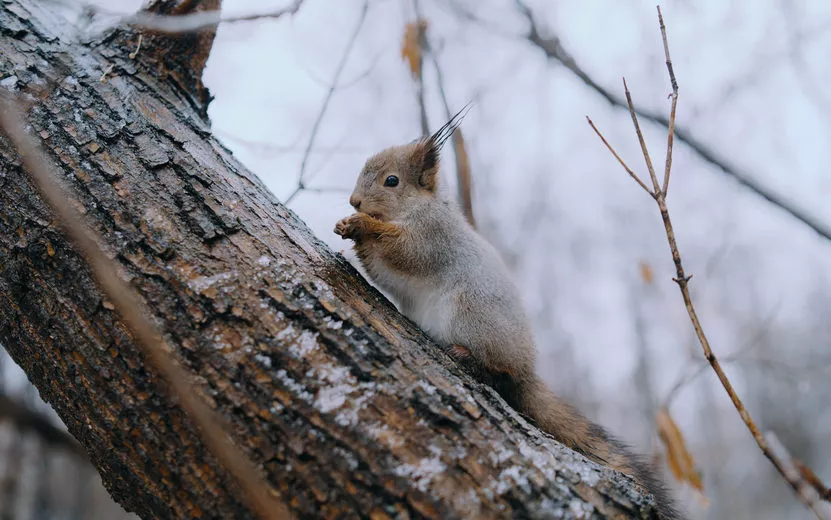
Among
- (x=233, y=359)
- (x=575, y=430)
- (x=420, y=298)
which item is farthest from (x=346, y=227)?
(x=575, y=430)

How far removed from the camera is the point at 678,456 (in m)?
3.20

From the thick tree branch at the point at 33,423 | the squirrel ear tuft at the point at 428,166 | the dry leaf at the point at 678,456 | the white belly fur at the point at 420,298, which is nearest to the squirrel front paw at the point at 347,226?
the white belly fur at the point at 420,298

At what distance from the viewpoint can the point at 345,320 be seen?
5.60 feet

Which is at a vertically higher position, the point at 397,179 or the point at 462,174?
the point at 462,174

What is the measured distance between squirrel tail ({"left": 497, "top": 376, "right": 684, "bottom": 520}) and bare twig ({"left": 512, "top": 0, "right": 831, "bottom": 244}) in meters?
1.05

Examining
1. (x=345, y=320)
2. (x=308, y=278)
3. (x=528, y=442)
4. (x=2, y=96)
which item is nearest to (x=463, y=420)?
(x=528, y=442)

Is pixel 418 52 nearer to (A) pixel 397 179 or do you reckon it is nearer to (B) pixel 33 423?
(A) pixel 397 179

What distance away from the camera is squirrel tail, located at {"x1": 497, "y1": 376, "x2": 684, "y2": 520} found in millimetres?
2244

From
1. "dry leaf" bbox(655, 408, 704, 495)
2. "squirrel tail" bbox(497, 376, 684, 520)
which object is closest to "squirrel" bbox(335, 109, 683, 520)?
"squirrel tail" bbox(497, 376, 684, 520)

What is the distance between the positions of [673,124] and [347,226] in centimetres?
133

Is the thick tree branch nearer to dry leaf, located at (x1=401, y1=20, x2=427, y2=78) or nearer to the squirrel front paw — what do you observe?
→ the squirrel front paw

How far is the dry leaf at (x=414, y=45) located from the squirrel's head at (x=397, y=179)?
23.3 inches

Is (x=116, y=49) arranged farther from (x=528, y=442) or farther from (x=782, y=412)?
(x=782, y=412)

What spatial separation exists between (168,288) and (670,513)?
1782 millimetres
